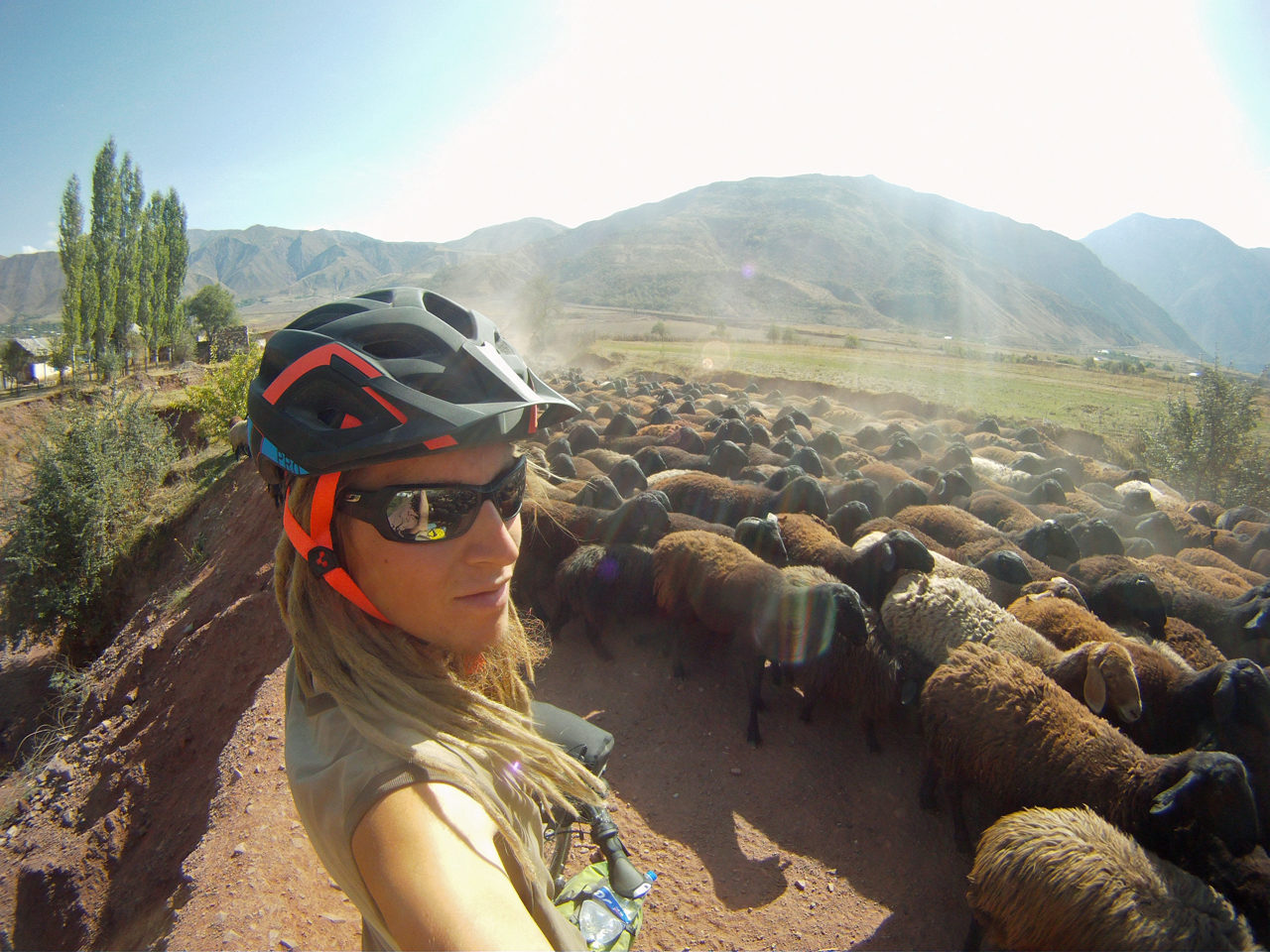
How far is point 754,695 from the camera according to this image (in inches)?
223

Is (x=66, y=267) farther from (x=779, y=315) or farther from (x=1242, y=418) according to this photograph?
(x=779, y=315)

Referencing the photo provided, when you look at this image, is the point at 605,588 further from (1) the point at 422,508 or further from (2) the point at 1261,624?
(2) the point at 1261,624

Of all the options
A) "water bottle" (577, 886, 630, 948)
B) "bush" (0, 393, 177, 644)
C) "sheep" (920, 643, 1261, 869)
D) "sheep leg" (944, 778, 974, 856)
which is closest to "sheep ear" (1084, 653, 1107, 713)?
"sheep" (920, 643, 1261, 869)

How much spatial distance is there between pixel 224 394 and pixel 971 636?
53.5ft

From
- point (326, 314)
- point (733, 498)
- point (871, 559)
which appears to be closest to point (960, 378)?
point (733, 498)

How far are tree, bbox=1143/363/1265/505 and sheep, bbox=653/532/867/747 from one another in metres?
16.8

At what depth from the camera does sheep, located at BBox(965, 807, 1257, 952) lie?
3.03m

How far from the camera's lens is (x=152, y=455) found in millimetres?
15234

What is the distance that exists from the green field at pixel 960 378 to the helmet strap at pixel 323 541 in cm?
2423

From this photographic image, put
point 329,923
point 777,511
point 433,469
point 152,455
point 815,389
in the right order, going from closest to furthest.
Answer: point 433,469 → point 329,923 → point 777,511 → point 152,455 → point 815,389

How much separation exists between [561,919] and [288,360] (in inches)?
50.1

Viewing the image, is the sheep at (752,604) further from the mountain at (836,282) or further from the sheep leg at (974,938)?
the mountain at (836,282)

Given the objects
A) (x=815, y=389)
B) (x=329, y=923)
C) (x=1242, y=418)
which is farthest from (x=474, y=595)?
(x=815, y=389)

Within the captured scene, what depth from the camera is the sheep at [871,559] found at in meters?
6.00
